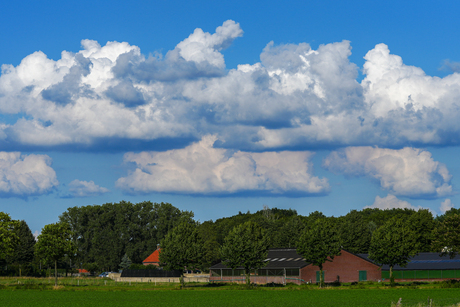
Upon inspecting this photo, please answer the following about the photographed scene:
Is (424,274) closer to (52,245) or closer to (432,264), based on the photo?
(432,264)

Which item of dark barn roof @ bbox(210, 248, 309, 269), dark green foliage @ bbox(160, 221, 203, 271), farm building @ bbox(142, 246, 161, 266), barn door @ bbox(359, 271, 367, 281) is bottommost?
barn door @ bbox(359, 271, 367, 281)

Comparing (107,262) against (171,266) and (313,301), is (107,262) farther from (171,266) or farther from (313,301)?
(313,301)

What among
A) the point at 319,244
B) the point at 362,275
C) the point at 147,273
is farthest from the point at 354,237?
the point at 147,273

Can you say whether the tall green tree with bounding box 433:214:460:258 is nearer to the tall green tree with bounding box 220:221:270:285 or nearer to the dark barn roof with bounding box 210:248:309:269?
the dark barn roof with bounding box 210:248:309:269

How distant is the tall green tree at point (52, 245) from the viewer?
81062mm

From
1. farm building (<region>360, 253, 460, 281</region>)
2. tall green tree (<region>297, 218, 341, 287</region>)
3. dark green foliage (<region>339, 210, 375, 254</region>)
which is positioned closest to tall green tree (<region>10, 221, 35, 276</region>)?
tall green tree (<region>297, 218, 341, 287</region>)

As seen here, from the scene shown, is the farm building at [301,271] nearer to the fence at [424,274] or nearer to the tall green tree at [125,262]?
the fence at [424,274]

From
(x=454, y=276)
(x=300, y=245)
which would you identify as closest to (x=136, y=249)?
(x=300, y=245)

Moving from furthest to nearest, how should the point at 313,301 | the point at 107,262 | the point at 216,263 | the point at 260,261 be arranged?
the point at 107,262 < the point at 216,263 < the point at 260,261 < the point at 313,301

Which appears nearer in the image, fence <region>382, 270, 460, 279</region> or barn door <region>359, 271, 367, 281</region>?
fence <region>382, 270, 460, 279</region>

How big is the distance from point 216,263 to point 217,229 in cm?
6236

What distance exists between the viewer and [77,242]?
5714 inches

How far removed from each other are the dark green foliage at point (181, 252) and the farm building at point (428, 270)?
1596 inches

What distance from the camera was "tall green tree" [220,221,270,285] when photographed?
84.8 m
